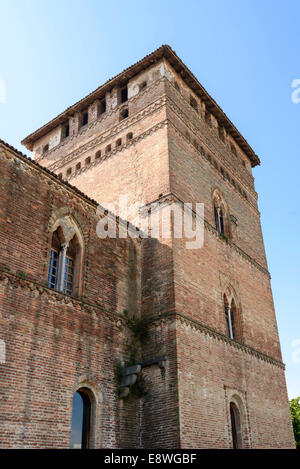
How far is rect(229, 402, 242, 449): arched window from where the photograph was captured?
12.7 m

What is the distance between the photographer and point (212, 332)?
42.1 feet

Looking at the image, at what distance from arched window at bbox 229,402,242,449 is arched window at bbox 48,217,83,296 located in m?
6.03

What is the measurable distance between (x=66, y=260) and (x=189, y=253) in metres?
3.97

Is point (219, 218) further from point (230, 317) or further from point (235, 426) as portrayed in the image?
point (235, 426)

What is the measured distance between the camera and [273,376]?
1576 centimetres

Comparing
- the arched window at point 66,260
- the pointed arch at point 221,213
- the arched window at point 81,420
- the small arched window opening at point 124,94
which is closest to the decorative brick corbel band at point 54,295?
the arched window at point 66,260

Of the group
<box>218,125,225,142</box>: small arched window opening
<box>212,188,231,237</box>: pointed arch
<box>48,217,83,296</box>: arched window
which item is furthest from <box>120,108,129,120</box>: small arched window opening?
<box>48,217,83,296</box>: arched window

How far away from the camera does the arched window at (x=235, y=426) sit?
41.7 ft

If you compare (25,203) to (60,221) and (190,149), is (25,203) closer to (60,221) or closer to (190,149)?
(60,221)

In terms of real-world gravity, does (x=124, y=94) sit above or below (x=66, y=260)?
above

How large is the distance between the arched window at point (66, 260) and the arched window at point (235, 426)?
603 cm

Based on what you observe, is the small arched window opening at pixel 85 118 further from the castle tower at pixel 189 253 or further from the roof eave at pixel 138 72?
the roof eave at pixel 138 72

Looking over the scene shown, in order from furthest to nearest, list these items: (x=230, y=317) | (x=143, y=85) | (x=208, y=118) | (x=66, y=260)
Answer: (x=208, y=118) → (x=143, y=85) → (x=230, y=317) → (x=66, y=260)

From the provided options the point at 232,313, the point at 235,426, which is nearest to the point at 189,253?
the point at 232,313
